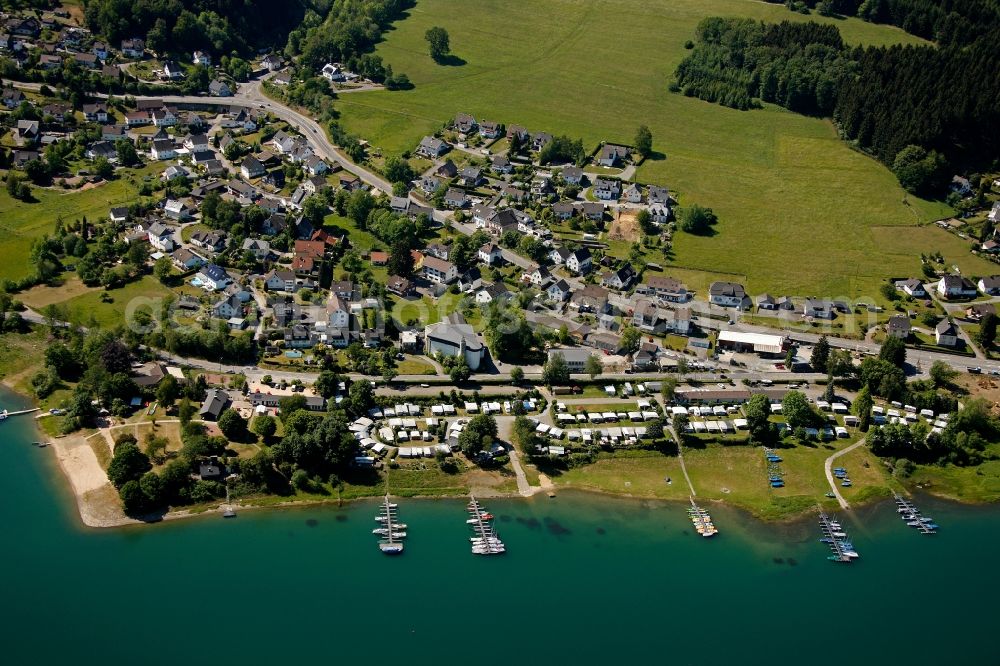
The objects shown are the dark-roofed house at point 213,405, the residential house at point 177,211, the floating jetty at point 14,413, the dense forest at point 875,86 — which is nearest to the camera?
the dark-roofed house at point 213,405

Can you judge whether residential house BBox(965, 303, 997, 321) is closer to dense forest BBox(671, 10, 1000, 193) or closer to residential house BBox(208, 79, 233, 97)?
dense forest BBox(671, 10, 1000, 193)

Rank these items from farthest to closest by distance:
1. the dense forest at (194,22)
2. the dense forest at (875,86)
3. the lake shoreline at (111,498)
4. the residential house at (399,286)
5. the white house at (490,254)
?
1. the dense forest at (194,22)
2. the dense forest at (875,86)
3. the white house at (490,254)
4. the residential house at (399,286)
5. the lake shoreline at (111,498)

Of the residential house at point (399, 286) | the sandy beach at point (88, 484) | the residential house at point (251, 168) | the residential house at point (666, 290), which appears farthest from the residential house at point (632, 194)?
the sandy beach at point (88, 484)

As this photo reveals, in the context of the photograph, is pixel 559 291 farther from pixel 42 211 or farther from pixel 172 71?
pixel 172 71

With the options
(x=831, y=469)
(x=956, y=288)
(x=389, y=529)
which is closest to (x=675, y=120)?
(x=956, y=288)

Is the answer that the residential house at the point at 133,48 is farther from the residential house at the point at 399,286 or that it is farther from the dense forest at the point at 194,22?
the residential house at the point at 399,286

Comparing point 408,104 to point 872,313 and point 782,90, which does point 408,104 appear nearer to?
point 782,90
